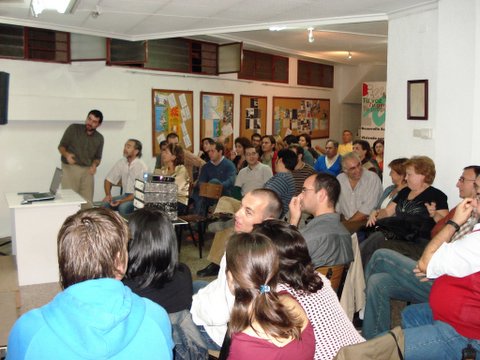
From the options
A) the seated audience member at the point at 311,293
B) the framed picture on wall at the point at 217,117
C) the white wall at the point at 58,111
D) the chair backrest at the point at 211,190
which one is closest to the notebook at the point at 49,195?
the chair backrest at the point at 211,190

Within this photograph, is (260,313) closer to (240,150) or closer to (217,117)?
(240,150)

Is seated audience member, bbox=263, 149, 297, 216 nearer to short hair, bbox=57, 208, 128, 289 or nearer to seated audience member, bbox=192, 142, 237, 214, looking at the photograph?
seated audience member, bbox=192, 142, 237, 214

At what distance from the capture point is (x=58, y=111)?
688 centimetres

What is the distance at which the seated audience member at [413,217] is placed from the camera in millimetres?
3889

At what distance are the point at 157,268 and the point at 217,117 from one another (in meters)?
6.83

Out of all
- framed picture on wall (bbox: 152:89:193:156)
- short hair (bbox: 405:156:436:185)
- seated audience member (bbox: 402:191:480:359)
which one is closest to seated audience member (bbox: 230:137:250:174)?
framed picture on wall (bbox: 152:89:193:156)

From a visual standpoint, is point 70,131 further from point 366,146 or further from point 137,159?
point 366,146

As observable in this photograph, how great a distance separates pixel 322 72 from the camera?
1171 cm

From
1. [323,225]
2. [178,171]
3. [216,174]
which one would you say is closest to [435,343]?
[323,225]

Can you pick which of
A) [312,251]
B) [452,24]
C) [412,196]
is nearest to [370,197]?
[412,196]

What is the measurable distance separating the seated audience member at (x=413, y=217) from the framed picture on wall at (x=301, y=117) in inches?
251

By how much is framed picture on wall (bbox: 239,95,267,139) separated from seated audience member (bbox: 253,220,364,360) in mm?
7562

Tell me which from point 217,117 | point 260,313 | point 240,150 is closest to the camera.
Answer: point 260,313

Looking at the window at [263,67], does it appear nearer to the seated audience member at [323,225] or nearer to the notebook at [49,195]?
the notebook at [49,195]
